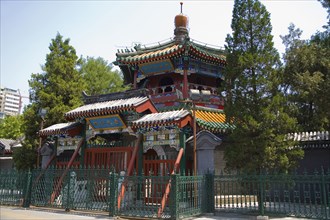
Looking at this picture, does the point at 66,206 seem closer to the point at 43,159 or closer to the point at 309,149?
the point at 43,159

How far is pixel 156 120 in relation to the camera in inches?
484

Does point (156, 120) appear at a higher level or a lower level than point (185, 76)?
lower

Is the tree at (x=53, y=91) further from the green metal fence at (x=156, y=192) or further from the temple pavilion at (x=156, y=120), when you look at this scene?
the green metal fence at (x=156, y=192)

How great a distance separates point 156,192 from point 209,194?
1.89 metres

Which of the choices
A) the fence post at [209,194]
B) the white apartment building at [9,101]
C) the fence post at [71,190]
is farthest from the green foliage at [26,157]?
the white apartment building at [9,101]

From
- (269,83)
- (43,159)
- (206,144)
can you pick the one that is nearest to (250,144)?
(206,144)

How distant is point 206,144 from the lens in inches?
455

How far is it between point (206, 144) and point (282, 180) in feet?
9.91

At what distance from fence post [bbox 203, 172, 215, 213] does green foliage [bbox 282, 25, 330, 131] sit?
7037 millimetres

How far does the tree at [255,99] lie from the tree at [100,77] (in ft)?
74.0

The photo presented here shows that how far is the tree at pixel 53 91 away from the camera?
61.0ft

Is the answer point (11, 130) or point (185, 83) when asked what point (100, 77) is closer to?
point (11, 130)

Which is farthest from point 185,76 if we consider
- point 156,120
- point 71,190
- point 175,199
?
point 175,199

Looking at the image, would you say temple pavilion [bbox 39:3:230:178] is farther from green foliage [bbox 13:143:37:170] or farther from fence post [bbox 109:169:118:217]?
green foliage [bbox 13:143:37:170]
